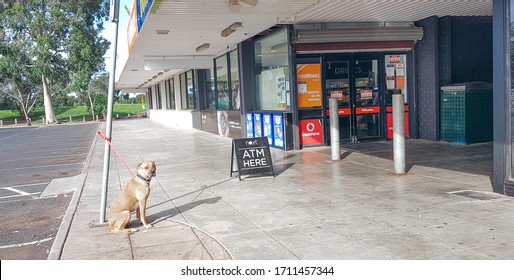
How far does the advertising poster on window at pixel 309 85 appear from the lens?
12.3 meters

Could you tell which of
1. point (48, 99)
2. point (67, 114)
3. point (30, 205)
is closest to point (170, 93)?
point (30, 205)

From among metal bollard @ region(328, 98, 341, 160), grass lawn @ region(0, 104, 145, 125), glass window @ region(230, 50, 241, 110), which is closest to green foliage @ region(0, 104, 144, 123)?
grass lawn @ region(0, 104, 145, 125)

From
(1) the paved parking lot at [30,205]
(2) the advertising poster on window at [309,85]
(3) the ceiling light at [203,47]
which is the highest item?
(3) the ceiling light at [203,47]

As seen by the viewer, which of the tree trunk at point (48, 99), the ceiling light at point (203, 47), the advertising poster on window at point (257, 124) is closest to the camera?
the advertising poster on window at point (257, 124)

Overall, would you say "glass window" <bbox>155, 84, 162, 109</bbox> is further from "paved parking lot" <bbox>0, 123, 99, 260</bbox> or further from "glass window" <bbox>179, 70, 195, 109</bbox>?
"paved parking lot" <bbox>0, 123, 99, 260</bbox>

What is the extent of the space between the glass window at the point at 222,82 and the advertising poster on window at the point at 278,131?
484 centimetres

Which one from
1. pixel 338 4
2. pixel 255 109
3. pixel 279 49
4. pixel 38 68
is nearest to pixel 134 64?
pixel 255 109

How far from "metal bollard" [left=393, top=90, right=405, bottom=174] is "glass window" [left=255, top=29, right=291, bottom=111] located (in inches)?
170

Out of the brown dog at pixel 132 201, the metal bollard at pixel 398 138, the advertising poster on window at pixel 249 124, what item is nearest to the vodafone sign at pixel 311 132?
the advertising poster on window at pixel 249 124

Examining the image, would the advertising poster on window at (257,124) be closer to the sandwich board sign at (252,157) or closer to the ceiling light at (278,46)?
the ceiling light at (278,46)

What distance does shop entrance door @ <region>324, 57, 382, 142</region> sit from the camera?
41.7 ft

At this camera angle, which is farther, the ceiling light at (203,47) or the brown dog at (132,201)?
the ceiling light at (203,47)

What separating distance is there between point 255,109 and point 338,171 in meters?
6.49

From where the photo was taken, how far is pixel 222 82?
715 inches
